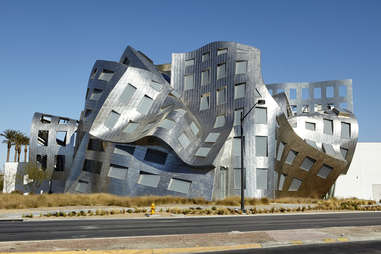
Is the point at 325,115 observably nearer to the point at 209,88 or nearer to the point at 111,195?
the point at 209,88

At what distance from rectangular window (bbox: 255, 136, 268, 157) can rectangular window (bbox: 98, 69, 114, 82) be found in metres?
21.9

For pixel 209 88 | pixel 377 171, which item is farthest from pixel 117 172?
pixel 377 171

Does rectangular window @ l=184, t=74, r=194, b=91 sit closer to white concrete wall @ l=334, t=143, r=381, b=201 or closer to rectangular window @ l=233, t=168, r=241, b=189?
rectangular window @ l=233, t=168, r=241, b=189

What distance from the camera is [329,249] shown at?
1062 cm

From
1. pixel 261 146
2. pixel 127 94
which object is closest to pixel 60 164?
pixel 127 94

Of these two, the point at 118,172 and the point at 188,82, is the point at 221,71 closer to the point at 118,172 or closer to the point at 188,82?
the point at 188,82

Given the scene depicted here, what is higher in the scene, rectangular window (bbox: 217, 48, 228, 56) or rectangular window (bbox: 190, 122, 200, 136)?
rectangular window (bbox: 217, 48, 228, 56)

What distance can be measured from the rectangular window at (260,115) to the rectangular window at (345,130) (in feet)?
52.8

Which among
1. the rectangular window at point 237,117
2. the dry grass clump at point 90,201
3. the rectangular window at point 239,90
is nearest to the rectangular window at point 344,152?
the rectangular window at point 237,117

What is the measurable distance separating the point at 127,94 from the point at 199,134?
1070 centimetres

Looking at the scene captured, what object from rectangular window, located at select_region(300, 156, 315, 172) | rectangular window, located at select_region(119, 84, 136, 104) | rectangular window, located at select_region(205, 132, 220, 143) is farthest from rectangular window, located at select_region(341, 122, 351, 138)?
rectangular window, located at select_region(119, 84, 136, 104)

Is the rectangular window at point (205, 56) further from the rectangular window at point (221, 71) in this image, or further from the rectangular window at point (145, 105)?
the rectangular window at point (145, 105)

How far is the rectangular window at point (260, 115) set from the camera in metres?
42.2

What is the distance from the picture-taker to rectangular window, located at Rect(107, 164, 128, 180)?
1625 inches
